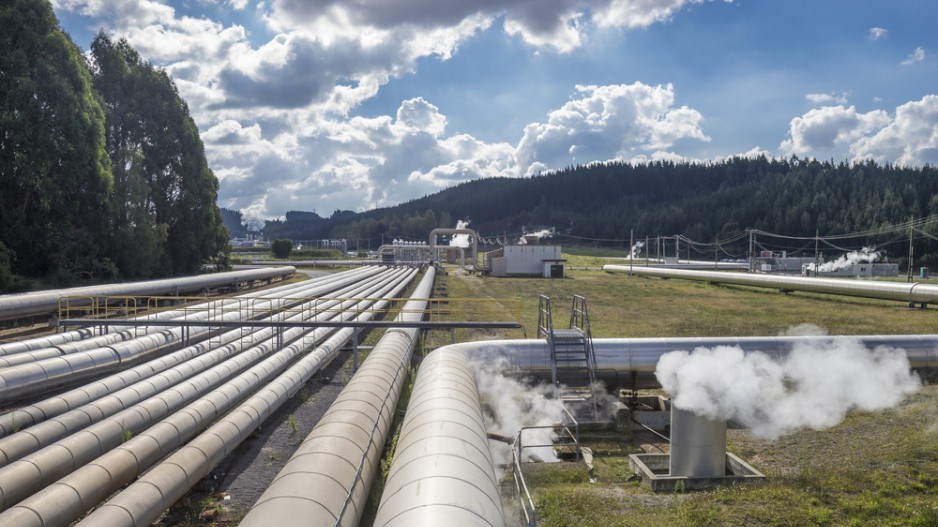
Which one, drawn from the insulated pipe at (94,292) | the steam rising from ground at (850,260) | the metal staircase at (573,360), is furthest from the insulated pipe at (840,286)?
the insulated pipe at (94,292)

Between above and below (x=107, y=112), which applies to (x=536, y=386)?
below

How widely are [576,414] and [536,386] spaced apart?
123 centimetres

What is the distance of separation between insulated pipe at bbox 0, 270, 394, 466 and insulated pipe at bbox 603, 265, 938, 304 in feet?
106

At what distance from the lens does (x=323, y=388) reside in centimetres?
1659

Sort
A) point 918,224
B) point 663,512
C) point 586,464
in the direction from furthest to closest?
point 918,224
point 586,464
point 663,512

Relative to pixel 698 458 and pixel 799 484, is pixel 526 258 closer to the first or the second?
pixel 698 458

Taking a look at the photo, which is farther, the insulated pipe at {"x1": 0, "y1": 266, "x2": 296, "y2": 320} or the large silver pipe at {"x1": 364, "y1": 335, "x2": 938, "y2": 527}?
the insulated pipe at {"x1": 0, "y1": 266, "x2": 296, "y2": 320}

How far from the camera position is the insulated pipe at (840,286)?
1192 inches

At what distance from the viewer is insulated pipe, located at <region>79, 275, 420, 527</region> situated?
7.08m

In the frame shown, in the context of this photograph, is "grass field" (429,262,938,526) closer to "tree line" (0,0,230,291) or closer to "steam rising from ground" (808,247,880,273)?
"tree line" (0,0,230,291)

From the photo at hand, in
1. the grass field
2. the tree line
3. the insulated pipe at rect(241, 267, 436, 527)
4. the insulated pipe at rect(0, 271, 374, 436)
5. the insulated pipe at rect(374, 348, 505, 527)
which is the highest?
the tree line

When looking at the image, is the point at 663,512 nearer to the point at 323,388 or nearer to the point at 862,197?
the point at 323,388

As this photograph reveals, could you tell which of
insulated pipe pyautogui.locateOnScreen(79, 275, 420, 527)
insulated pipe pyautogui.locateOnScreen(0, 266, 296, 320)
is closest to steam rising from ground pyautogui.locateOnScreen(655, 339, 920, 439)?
insulated pipe pyautogui.locateOnScreen(79, 275, 420, 527)

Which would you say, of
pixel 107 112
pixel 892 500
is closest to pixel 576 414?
pixel 892 500
